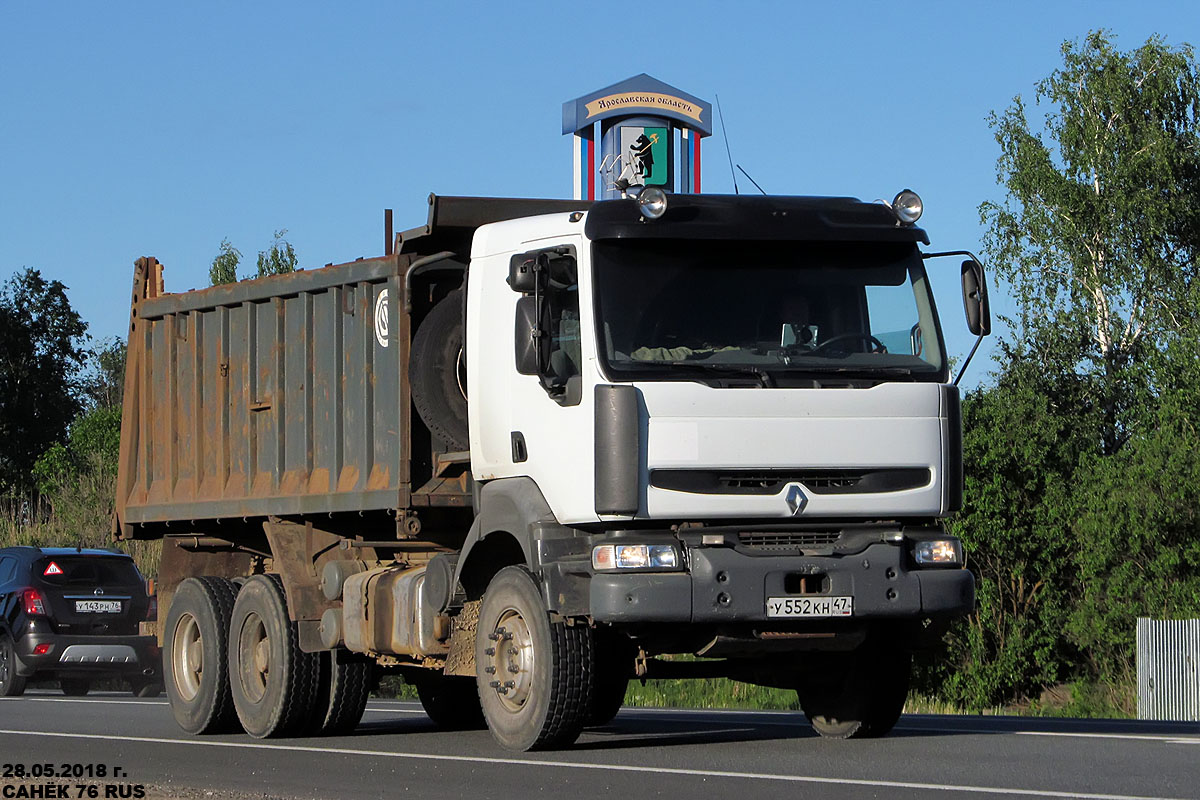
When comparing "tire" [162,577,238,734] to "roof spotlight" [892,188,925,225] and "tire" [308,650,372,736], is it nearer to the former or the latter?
"tire" [308,650,372,736]

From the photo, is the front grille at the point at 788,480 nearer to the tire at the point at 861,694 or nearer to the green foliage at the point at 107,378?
the tire at the point at 861,694

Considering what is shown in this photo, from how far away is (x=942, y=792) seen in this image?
30.4ft

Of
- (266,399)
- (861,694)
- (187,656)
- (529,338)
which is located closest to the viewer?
(529,338)

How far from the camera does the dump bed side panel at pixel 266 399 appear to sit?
13.3 meters

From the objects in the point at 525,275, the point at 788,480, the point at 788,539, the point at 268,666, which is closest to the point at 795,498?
the point at 788,480

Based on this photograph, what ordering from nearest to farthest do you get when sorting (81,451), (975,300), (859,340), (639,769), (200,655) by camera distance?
(639,769)
(859,340)
(975,300)
(200,655)
(81,451)

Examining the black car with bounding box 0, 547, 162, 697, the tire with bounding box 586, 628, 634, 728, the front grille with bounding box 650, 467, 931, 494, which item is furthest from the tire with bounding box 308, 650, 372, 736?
the black car with bounding box 0, 547, 162, 697

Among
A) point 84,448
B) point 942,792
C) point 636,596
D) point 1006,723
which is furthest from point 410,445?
point 84,448

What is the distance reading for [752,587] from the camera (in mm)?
10930

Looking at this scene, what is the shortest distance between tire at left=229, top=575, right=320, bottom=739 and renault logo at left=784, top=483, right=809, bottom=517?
14.8ft

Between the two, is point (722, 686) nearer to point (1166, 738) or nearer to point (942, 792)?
point (1166, 738)

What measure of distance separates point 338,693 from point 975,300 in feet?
18.1

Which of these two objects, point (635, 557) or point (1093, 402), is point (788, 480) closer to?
point (635, 557)

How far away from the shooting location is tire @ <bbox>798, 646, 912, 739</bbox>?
1248cm
